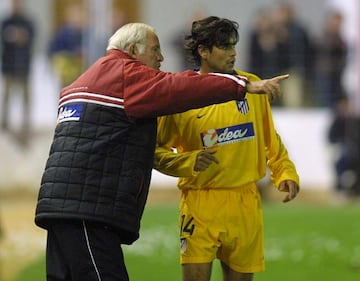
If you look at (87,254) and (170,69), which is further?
(170,69)

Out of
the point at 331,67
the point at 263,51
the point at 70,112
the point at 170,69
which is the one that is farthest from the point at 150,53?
the point at 170,69

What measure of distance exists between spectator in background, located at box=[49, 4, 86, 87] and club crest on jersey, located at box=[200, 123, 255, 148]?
56.5ft

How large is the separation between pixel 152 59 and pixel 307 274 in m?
6.26

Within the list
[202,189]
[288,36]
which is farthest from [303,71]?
[202,189]

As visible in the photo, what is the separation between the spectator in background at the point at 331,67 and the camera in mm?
26656

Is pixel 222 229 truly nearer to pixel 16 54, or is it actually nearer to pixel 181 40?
pixel 181 40

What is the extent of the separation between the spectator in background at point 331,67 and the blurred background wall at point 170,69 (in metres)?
0.27

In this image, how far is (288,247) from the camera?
17.3m

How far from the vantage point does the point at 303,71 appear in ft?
87.4

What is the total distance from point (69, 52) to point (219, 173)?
17.5 metres

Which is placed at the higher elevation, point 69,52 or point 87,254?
point 87,254

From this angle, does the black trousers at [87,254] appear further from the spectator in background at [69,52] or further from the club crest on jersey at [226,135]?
the spectator in background at [69,52]

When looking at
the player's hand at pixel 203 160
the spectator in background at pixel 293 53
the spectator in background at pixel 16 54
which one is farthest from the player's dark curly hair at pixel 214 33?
the spectator in background at pixel 16 54

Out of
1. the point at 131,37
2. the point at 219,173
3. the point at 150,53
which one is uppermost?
the point at 131,37
